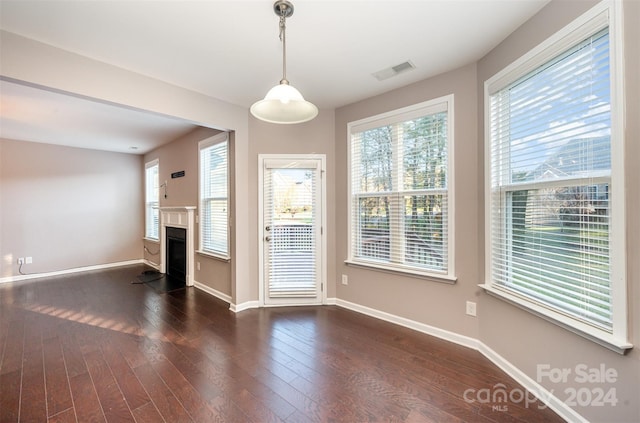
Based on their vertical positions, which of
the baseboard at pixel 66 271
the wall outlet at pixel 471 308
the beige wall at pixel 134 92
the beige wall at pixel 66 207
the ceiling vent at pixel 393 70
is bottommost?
the baseboard at pixel 66 271

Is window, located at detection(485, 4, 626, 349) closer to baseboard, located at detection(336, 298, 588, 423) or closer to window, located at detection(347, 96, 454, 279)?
window, located at detection(347, 96, 454, 279)

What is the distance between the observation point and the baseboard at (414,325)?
2514mm

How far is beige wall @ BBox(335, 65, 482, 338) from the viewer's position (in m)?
2.47

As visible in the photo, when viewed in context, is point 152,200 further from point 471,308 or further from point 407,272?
point 471,308

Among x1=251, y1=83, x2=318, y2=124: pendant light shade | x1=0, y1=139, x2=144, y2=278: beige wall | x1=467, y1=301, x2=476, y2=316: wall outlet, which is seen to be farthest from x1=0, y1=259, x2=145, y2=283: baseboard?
x1=467, y1=301, x2=476, y2=316: wall outlet

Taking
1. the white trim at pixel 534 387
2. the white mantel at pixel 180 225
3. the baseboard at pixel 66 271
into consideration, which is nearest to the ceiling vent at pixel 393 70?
the white trim at pixel 534 387

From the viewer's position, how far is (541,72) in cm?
185

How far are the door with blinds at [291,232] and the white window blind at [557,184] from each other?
6.60 feet

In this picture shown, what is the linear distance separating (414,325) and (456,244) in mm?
1011

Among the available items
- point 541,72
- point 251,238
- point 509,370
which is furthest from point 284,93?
point 509,370

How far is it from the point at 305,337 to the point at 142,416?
142 cm

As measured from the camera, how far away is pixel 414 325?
286cm

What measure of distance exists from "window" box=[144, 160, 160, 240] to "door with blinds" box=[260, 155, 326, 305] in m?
3.66

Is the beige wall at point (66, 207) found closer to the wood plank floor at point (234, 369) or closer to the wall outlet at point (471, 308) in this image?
the wood plank floor at point (234, 369)
